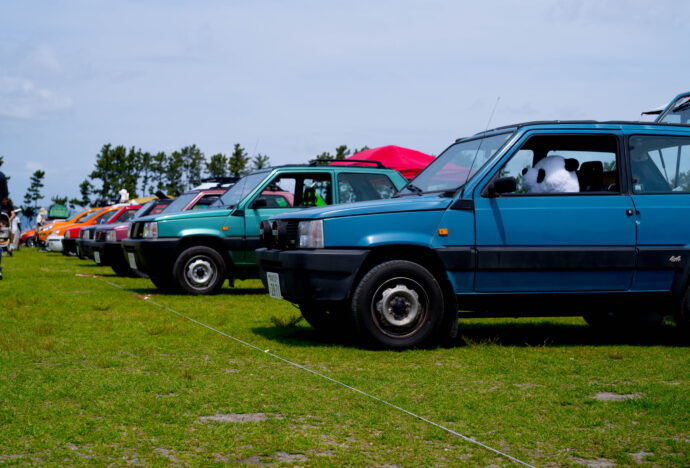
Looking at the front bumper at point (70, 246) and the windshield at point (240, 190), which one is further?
the front bumper at point (70, 246)

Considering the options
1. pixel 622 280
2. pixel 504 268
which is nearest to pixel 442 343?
pixel 504 268

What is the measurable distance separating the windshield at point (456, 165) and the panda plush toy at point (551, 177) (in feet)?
1.29

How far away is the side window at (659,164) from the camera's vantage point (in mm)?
7273

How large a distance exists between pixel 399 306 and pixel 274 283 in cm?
117

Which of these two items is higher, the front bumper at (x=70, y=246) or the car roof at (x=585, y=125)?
the car roof at (x=585, y=125)

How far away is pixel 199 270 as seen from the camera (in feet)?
40.8

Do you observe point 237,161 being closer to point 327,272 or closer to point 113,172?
point 113,172

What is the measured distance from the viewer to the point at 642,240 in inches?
278

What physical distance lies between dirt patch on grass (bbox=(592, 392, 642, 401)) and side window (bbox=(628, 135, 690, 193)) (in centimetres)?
254

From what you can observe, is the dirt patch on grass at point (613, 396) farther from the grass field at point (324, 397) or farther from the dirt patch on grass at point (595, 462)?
the dirt patch on grass at point (595, 462)

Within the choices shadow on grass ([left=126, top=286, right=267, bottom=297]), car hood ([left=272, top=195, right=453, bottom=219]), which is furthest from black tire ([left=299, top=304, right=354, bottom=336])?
shadow on grass ([left=126, top=286, right=267, bottom=297])

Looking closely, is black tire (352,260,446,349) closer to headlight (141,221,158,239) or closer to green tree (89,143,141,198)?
headlight (141,221,158,239)

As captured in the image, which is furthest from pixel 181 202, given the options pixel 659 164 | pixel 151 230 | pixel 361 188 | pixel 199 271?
pixel 659 164

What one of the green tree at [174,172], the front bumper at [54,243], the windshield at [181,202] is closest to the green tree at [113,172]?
the green tree at [174,172]
